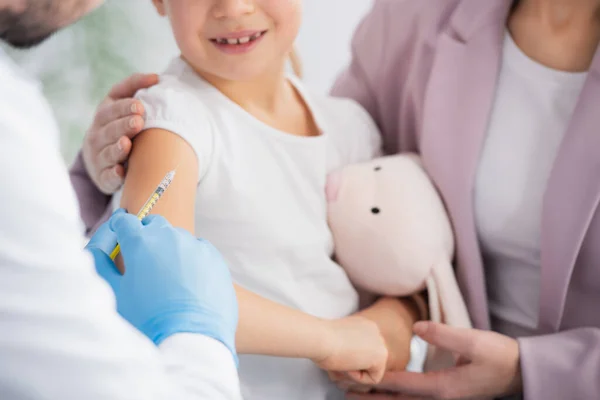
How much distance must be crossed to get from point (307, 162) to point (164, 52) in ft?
1.79

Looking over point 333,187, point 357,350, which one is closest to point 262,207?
point 333,187

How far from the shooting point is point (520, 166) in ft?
3.43

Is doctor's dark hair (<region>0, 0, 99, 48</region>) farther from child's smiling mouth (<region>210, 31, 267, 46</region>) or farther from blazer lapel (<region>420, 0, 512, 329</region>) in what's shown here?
blazer lapel (<region>420, 0, 512, 329</region>)

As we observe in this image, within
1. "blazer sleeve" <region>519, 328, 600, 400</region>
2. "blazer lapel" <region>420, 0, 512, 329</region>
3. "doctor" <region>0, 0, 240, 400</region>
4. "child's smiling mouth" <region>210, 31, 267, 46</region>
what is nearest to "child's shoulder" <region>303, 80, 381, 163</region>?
"blazer lapel" <region>420, 0, 512, 329</region>

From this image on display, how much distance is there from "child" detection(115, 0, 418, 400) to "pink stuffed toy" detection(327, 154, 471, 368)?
0.10ft

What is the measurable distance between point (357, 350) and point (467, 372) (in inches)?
7.6

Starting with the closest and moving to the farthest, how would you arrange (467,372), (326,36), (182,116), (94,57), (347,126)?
(182,116) → (467,372) → (347,126) → (94,57) → (326,36)

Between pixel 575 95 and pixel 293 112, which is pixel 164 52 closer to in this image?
pixel 293 112

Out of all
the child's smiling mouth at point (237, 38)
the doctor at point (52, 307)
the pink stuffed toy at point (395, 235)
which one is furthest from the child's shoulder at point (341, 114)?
the doctor at point (52, 307)

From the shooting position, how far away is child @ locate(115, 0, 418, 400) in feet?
2.87

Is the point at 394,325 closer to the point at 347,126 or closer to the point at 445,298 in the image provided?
the point at 445,298

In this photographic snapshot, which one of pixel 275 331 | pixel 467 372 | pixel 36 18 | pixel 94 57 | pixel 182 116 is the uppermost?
pixel 36 18

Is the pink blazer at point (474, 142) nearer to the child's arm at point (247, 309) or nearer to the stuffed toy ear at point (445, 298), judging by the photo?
the stuffed toy ear at point (445, 298)

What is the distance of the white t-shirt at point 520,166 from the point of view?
103cm
